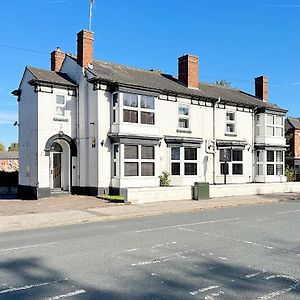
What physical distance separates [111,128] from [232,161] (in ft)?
33.7

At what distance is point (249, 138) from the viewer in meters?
28.6

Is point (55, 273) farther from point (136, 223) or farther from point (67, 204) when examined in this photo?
point (67, 204)

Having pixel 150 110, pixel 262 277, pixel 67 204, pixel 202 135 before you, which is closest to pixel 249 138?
pixel 202 135

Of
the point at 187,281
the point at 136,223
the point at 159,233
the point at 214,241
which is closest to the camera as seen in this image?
the point at 187,281

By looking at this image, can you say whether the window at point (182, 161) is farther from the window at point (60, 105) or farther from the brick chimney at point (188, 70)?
the window at point (60, 105)

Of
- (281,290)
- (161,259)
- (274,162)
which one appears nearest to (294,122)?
(274,162)

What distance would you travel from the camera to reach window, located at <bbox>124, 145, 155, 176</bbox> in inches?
846

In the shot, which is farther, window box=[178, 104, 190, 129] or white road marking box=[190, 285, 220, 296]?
window box=[178, 104, 190, 129]

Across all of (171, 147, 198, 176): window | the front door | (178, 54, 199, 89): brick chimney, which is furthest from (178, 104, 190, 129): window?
the front door

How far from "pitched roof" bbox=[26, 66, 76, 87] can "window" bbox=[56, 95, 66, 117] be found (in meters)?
0.85

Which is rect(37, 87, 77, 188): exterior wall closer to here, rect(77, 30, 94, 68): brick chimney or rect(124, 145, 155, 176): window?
rect(77, 30, 94, 68): brick chimney

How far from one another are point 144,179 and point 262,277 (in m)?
15.9

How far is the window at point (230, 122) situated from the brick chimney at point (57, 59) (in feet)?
41.0

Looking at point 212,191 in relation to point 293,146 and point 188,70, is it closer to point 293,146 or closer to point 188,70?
point 188,70
